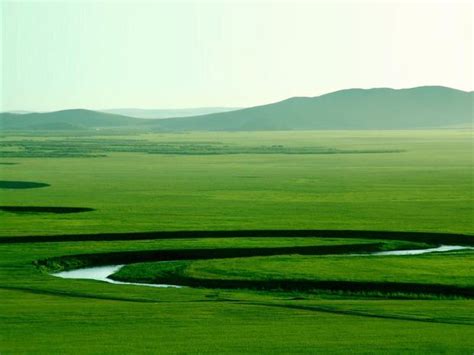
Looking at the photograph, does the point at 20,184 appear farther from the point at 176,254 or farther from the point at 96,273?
the point at 96,273

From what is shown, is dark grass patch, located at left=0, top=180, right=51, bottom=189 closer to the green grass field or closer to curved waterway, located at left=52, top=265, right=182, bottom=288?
the green grass field

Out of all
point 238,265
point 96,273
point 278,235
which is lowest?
point 96,273

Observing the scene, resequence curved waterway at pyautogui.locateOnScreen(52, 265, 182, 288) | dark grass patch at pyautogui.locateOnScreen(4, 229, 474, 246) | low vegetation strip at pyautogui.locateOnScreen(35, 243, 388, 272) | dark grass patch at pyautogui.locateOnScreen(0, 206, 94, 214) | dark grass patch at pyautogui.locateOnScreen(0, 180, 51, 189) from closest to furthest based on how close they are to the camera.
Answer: curved waterway at pyautogui.locateOnScreen(52, 265, 182, 288) < low vegetation strip at pyautogui.locateOnScreen(35, 243, 388, 272) < dark grass patch at pyautogui.locateOnScreen(4, 229, 474, 246) < dark grass patch at pyautogui.locateOnScreen(0, 206, 94, 214) < dark grass patch at pyautogui.locateOnScreen(0, 180, 51, 189)


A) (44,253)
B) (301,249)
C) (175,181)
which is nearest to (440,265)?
(301,249)

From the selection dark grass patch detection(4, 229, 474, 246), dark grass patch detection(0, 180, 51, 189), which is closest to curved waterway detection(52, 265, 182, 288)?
dark grass patch detection(4, 229, 474, 246)

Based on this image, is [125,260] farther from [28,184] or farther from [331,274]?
[28,184]

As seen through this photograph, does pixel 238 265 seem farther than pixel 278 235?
No

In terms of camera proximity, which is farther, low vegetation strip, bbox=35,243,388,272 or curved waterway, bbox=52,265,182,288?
low vegetation strip, bbox=35,243,388,272

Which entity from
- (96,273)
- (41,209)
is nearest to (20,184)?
(41,209)
